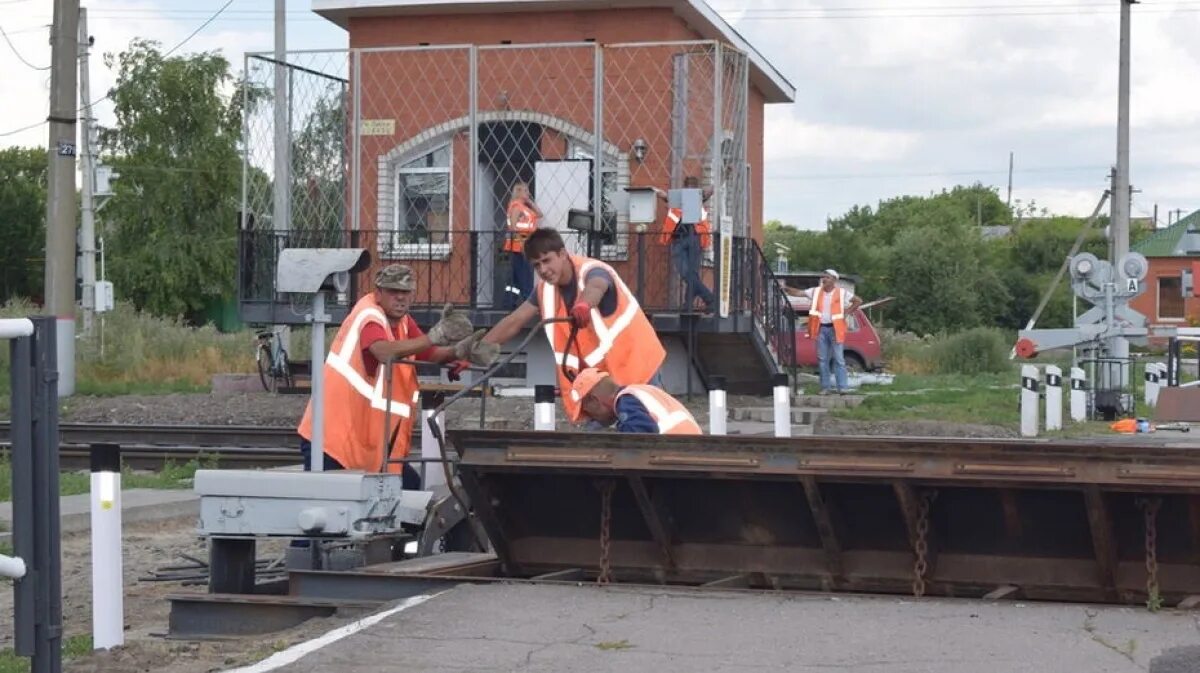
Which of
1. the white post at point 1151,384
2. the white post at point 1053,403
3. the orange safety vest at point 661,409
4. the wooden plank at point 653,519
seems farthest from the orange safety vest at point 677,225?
the wooden plank at point 653,519

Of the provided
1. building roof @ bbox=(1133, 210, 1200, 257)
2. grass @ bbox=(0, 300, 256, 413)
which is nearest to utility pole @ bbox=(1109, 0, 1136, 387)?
grass @ bbox=(0, 300, 256, 413)

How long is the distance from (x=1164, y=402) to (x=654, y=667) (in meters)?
16.8

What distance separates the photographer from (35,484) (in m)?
5.50

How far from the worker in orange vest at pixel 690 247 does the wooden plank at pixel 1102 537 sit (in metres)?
13.2

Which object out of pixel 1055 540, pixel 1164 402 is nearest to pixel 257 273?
pixel 1164 402

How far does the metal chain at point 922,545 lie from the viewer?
24.9 feet

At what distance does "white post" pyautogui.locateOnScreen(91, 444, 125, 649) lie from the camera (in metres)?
7.45

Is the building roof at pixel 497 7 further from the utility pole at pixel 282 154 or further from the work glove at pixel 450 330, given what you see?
the work glove at pixel 450 330

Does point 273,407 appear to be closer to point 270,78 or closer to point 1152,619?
point 270,78

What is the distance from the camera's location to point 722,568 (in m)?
8.30

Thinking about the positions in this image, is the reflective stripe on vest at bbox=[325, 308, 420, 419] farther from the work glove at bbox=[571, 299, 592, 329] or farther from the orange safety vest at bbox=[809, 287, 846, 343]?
the orange safety vest at bbox=[809, 287, 846, 343]

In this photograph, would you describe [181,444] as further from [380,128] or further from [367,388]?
[367,388]

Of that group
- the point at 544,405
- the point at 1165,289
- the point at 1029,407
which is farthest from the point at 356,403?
the point at 1165,289

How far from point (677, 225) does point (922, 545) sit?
43.1ft
